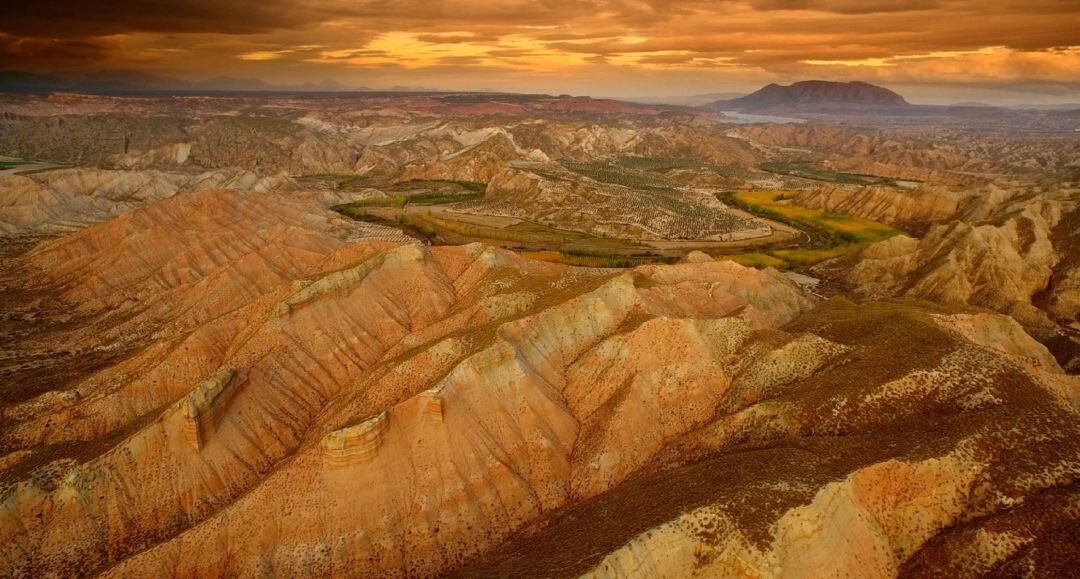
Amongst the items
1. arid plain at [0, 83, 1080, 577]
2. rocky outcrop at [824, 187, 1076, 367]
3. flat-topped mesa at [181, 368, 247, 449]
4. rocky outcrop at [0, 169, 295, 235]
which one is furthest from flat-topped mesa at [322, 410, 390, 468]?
rocky outcrop at [0, 169, 295, 235]

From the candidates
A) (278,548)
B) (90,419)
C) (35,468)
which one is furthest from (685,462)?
(90,419)

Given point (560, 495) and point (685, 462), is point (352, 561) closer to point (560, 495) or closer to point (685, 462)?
point (560, 495)

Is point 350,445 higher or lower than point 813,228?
higher

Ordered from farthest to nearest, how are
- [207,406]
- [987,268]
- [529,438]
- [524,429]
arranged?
[987,268], [524,429], [529,438], [207,406]

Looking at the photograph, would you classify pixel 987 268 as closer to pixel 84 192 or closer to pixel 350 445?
pixel 350 445

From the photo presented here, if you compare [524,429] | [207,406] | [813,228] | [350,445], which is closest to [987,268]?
[813,228]

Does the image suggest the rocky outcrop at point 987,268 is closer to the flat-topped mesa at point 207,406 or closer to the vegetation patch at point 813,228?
the vegetation patch at point 813,228

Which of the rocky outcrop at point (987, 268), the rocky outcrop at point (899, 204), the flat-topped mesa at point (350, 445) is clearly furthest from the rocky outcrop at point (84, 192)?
the rocky outcrop at point (899, 204)
